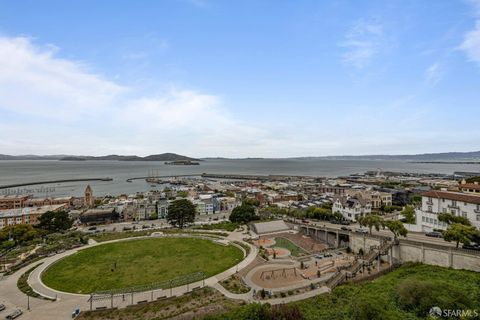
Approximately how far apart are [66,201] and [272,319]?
A: 90.3 metres

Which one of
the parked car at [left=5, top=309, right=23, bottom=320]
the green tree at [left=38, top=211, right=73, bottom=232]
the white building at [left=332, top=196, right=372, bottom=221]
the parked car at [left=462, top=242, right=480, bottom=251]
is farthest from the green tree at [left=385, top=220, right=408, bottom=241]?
the green tree at [left=38, top=211, right=73, bottom=232]

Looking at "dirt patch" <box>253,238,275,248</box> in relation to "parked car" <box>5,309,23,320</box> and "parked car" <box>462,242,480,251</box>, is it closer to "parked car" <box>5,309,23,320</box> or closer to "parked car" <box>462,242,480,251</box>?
"parked car" <box>462,242,480,251</box>

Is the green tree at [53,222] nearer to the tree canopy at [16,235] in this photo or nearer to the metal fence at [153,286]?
the tree canopy at [16,235]

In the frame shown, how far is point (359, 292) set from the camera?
79.4ft

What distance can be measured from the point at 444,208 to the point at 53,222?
69.0 m

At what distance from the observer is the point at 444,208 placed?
43375 millimetres

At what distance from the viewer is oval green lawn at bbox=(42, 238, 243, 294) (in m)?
30.0

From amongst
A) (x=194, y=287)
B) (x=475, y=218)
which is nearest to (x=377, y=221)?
(x=475, y=218)

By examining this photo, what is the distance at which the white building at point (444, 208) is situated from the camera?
129 ft

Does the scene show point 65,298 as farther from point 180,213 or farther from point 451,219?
point 451,219

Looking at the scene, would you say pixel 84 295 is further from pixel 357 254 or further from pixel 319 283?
pixel 357 254

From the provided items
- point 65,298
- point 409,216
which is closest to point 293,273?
point 65,298

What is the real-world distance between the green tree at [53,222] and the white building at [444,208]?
64.3 metres

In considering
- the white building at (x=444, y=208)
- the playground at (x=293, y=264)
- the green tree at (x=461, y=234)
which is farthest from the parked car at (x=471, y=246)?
the playground at (x=293, y=264)
